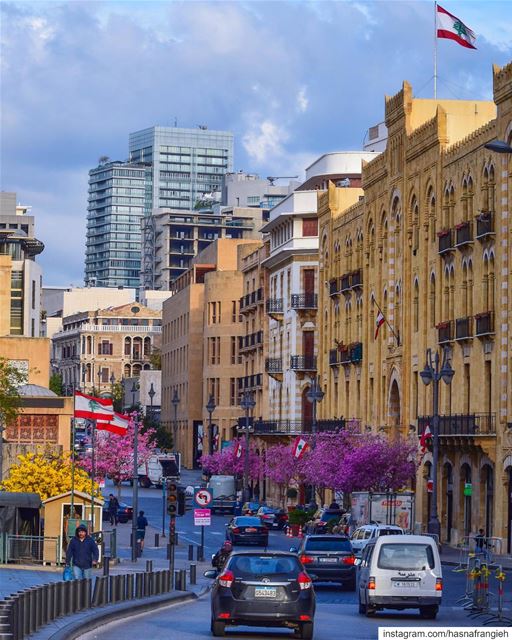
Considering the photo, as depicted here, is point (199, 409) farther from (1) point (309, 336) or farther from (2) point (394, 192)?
(2) point (394, 192)

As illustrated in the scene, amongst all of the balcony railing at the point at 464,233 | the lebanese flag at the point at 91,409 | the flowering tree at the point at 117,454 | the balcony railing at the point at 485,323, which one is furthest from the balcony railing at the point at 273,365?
the lebanese flag at the point at 91,409

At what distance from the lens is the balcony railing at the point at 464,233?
72.8 metres

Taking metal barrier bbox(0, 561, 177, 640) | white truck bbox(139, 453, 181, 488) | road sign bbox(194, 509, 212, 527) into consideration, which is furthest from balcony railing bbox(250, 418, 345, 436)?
metal barrier bbox(0, 561, 177, 640)

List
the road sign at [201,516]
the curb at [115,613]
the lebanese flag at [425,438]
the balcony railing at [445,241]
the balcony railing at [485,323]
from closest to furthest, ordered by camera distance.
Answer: the curb at [115,613] → the road sign at [201,516] → the balcony railing at [485,323] → the lebanese flag at [425,438] → the balcony railing at [445,241]

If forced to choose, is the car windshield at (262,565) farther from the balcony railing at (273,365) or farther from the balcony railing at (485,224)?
the balcony railing at (273,365)

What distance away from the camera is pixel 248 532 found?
71.8m

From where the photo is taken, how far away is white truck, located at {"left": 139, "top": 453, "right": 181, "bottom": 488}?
135 meters

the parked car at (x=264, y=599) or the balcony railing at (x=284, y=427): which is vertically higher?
the balcony railing at (x=284, y=427)

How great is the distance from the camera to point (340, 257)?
101 metres

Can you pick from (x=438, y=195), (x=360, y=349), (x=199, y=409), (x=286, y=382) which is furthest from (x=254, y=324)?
(x=438, y=195)

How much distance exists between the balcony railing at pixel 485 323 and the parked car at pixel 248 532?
38.6 feet

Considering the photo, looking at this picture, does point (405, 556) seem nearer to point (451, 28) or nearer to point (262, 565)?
point (262, 565)

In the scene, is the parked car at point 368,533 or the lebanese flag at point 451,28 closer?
the parked car at point 368,533

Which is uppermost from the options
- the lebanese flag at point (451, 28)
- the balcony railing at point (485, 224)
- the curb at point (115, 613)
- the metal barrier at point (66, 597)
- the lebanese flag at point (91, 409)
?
the lebanese flag at point (451, 28)
